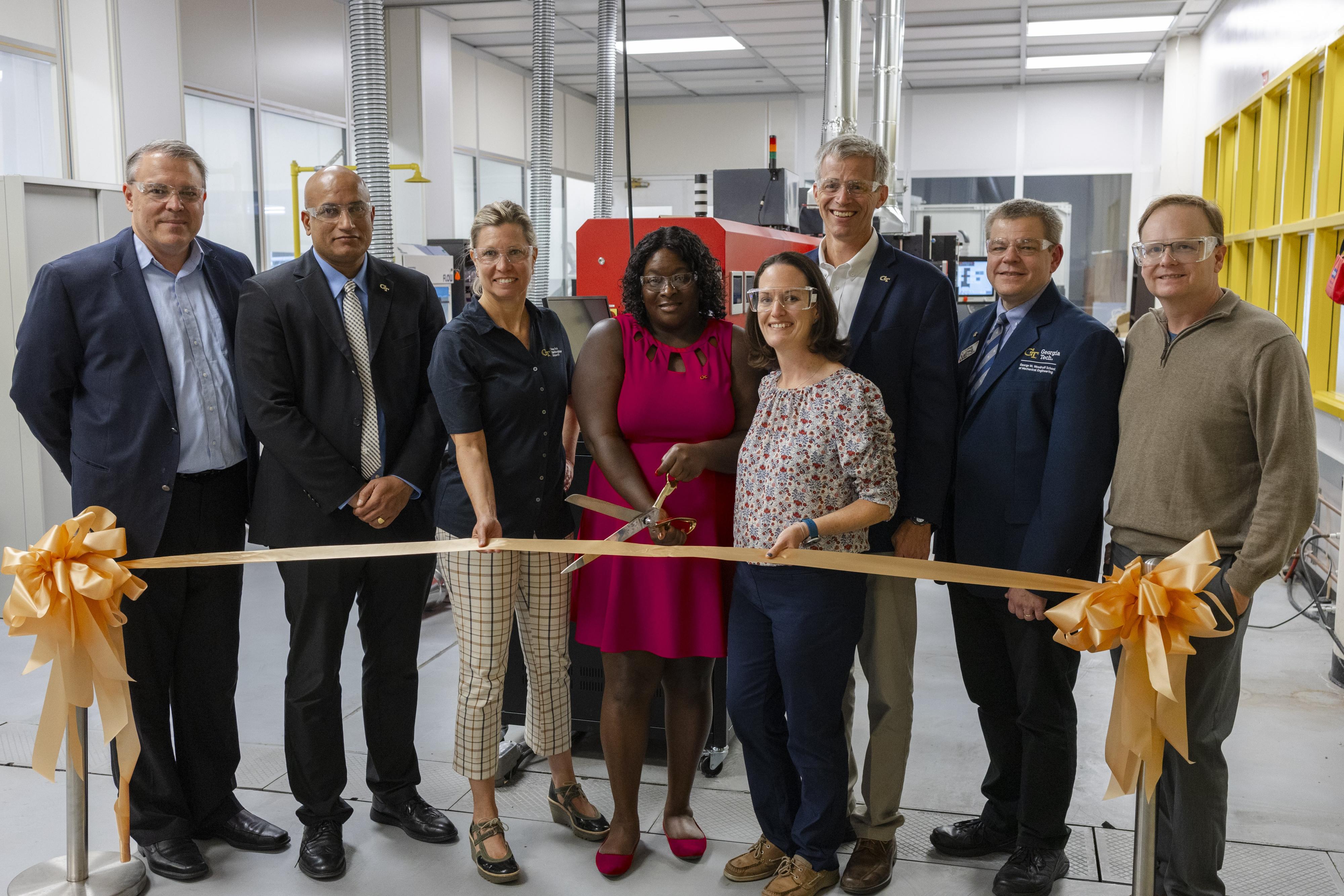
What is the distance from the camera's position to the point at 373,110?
553 centimetres

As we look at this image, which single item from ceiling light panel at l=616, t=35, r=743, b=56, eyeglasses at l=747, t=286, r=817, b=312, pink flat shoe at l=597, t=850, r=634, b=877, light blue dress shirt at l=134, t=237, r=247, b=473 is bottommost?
pink flat shoe at l=597, t=850, r=634, b=877

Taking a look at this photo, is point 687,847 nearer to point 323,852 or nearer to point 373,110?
point 323,852

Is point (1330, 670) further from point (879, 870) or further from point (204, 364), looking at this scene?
point (204, 364)

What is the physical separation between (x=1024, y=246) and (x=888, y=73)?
7.11 m

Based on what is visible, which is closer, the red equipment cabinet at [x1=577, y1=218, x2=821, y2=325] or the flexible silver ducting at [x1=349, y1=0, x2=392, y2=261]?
the red equipment cabinet at [x1=577, y1=218, x2=821, y2=325]

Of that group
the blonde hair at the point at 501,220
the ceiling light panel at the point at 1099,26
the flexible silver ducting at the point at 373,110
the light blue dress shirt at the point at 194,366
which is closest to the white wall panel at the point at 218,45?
the flexible silver ducting at the point at 373,110

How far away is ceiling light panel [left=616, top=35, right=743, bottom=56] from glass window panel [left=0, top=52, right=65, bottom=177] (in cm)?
651

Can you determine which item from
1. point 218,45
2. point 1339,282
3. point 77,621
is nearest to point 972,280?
A: point 1339,282

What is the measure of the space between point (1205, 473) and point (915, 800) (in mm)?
1450

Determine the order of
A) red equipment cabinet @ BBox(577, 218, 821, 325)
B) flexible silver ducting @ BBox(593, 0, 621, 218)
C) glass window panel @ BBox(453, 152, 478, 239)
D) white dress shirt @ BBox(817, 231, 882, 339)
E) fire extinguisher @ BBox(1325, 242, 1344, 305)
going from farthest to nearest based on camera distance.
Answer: glass window panel @ BBox(453, 152, 478, 239) < flexible silver ducting @ BBox(593, 0, 621, 218) < red equipment cabinet @ BBox(577, 218, 821, 325) < fire extinguisher @ BBox(1325, 242, 1344, 305) < white dress shirt @ BBox(817, 231, 882, 339)

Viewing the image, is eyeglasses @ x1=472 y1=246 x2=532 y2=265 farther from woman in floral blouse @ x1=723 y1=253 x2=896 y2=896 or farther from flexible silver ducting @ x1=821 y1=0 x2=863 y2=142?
flexible silver ducting @ x1=821 y1=0 x2=863 y2=142

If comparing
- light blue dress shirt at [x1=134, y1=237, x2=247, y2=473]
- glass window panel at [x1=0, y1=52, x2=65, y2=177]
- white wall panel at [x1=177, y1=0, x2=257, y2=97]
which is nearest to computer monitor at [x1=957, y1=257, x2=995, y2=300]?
white wall panel at [x1=177, y1=0, x2=257, y2=97]

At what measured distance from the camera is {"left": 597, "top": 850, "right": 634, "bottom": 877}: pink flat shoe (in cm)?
265

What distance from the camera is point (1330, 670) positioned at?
4.27m
